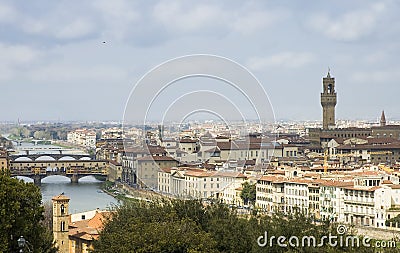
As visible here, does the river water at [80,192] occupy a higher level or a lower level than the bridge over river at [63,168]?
lower

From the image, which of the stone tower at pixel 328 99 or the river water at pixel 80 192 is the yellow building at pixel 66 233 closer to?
the river water at pixel 80 192

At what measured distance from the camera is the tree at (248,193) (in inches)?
930

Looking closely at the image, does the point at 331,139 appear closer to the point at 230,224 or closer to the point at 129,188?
the point at 129,188

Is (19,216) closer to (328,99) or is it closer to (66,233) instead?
(66,233)

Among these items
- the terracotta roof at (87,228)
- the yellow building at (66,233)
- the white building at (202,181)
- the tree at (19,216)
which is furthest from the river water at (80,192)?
the tree at (19,216)

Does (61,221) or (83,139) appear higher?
(83,139)

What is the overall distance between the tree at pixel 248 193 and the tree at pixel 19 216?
14.2 metres

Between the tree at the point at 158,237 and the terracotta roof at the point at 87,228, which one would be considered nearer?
the tree at the point at 158,237

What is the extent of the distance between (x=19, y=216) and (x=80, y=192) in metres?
19.9

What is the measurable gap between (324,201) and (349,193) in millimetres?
950

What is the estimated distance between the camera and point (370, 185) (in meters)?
20.6

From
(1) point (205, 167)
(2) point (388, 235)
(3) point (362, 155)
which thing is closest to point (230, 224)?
(2) point (388, 235)

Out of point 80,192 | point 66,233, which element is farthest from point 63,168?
point 66,233

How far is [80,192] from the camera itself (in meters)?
28.8
